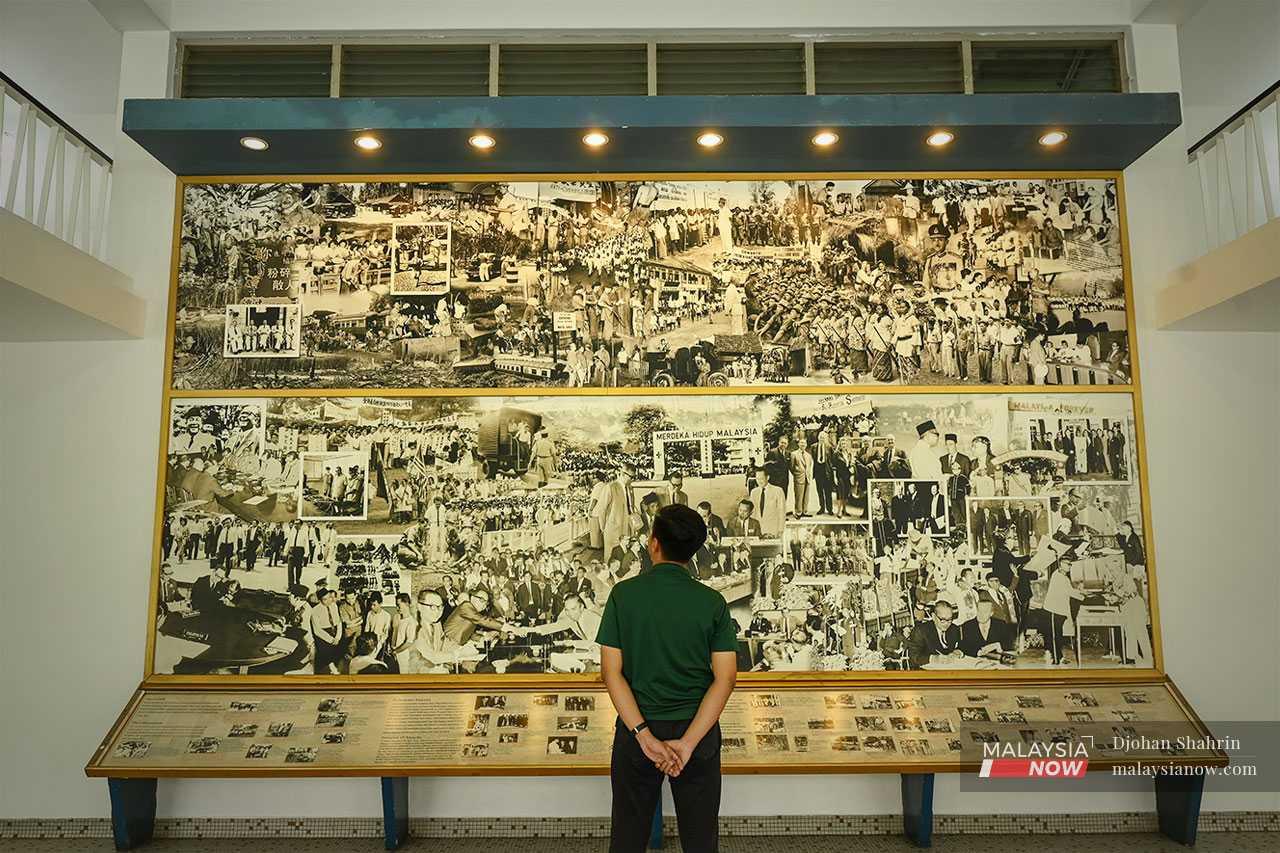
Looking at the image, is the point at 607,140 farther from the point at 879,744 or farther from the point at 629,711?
the point at 879,744

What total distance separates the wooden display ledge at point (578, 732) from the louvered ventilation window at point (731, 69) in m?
4.04

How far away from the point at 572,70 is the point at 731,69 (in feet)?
3.68

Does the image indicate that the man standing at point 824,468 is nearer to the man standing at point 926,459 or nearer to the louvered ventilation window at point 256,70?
the man standing at point 926,459

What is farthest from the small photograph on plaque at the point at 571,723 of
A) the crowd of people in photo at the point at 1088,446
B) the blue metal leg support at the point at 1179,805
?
the blue metal leg support at the point at 1179,805

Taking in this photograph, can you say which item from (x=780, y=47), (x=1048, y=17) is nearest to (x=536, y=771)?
(x=780, y=47)

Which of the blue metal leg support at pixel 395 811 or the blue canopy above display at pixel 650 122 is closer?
the blue metal leg support at pixel 395 811

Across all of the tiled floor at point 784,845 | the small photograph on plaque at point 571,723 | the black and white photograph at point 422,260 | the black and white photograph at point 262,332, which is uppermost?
the black and white photograph at point 422,260

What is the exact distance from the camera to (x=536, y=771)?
14.9 feet

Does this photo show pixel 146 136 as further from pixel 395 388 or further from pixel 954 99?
pixel 954 99

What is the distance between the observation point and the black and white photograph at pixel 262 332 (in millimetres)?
5340

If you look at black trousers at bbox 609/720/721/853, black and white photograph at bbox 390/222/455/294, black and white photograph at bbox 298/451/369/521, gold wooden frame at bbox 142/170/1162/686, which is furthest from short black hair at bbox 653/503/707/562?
black and white photograph at bbox 390/222/455/294

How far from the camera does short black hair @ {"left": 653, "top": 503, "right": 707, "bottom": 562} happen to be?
3.18 metres

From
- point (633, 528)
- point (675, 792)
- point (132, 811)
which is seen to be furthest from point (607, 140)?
point (132, 811)

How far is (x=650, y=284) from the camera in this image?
17.8 feet
